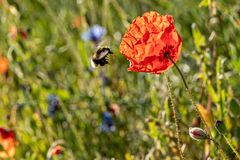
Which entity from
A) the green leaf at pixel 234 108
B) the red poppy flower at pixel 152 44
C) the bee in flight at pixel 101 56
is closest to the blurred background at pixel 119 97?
the green leaf at pixel 234 108

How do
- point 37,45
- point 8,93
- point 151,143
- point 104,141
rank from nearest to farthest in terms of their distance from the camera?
point 151,143 → point 104,141 → point 8,93 → point 37,45

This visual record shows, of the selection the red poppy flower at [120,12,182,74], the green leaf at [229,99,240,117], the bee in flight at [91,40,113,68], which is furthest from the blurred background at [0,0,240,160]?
the red poppy flower at [120,12,182,74]

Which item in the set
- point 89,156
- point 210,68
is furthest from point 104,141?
point 210,68

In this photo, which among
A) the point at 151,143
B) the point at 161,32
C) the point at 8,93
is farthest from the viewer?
the point at 8,93

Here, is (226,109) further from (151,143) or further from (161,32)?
(161,32)

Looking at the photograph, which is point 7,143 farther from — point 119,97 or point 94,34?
point 94,34

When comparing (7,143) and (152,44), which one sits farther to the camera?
(7,143)

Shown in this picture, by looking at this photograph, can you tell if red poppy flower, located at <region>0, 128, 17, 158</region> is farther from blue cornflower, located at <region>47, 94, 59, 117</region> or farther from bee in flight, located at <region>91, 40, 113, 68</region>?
bee in flight, located at <region>91, 40, 113, 68</region>

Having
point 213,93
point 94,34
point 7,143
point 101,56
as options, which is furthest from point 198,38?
point 94,34
